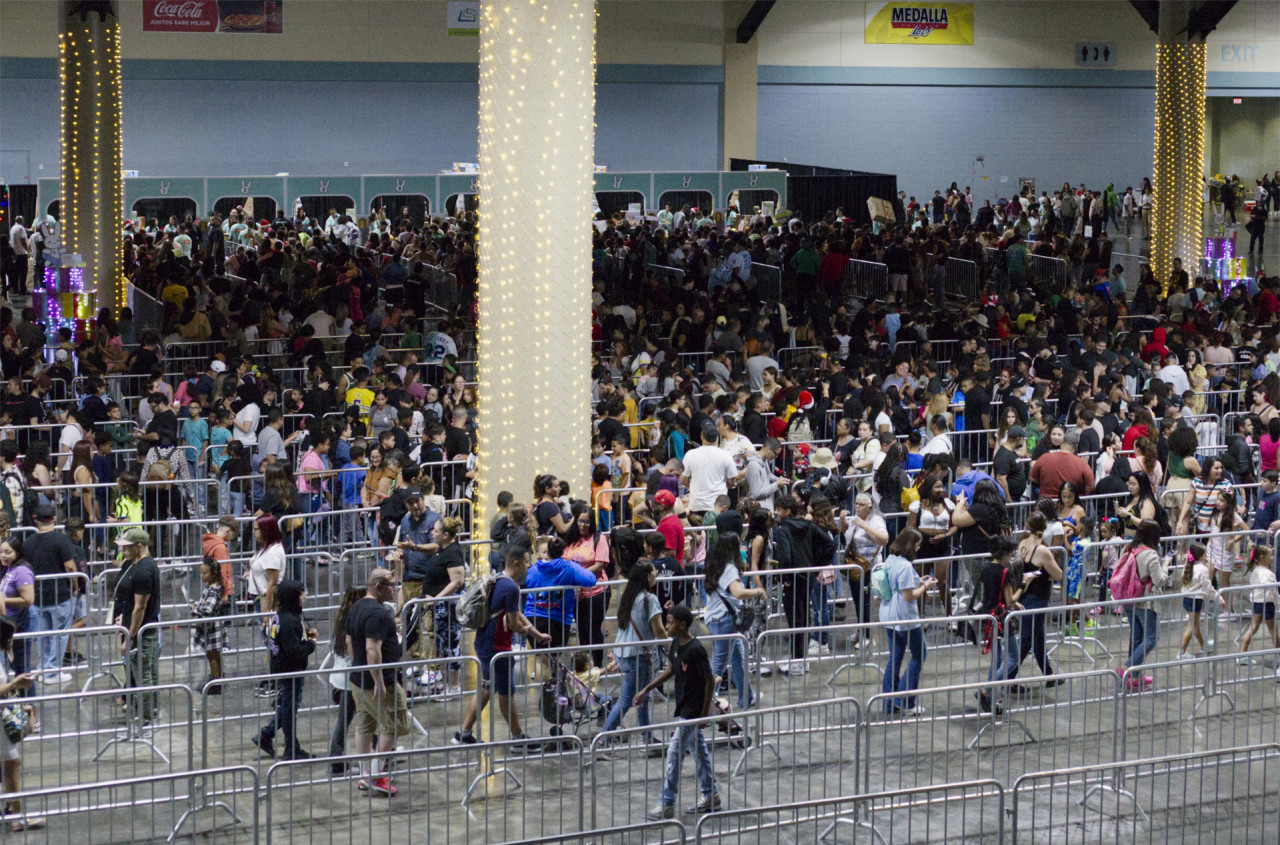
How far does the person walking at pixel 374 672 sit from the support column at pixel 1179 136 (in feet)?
77.0

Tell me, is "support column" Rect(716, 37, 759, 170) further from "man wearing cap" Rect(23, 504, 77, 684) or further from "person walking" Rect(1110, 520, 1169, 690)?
"man wearing cap" Rect(23, 504, 77, 684)

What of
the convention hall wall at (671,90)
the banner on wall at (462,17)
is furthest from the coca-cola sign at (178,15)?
the banner on wall at (462,17)

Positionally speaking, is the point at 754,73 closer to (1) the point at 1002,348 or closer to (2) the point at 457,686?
(1) the point at 1002,348

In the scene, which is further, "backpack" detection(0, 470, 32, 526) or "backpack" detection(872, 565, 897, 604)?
"backpack" detection(0, 470, 32, 526)

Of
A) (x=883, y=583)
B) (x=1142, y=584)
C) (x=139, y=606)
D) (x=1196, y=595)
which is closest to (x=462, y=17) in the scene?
(x=139, y=606)

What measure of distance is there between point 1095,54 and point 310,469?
3908 cm

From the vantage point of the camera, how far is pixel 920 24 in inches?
1843

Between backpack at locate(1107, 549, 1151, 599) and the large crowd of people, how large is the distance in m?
0.03

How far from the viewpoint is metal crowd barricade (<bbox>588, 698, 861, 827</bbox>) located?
927 cm

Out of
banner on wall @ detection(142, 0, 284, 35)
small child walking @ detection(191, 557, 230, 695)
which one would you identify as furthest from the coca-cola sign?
small child walking @ detection(191, 557, 230, 695)

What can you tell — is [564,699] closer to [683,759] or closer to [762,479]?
[683,759]

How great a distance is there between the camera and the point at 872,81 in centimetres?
4688

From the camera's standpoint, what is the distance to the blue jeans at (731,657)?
34.6 ft

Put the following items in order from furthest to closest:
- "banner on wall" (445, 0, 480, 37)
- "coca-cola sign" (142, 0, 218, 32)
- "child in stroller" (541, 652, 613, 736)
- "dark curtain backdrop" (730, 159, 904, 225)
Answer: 1. "banner on wall" (445, 0, 480, 37)
2. "coca-cola sign" (142, 0, 218, 32)
3. "dark curtain backdrop" (730, 159, 904, 225)
4. "child in stroller" (541, 652, 613, 736)
